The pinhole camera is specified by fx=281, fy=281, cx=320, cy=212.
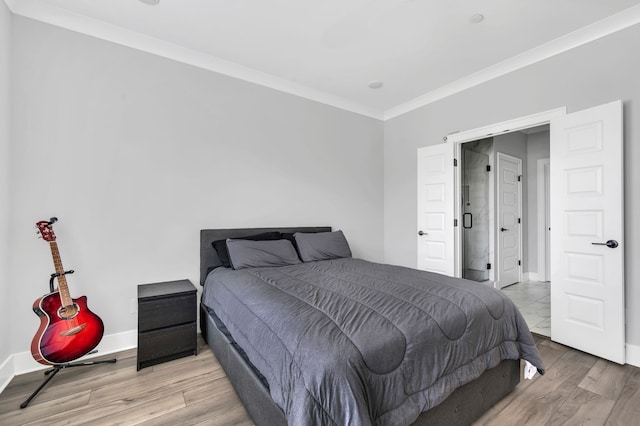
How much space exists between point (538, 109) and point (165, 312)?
392 cm

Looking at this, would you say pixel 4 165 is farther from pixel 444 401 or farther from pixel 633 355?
pixel 633 355

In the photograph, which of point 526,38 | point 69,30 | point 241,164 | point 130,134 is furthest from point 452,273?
point 69,30

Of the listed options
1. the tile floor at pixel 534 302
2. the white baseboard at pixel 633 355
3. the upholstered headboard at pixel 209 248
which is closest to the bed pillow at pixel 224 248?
the upholstered headboard at pixel 209 248

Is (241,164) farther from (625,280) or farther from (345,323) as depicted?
(625,280)

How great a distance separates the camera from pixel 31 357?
7.09 feet

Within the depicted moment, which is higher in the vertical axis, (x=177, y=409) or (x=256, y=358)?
(x=256, y=358)

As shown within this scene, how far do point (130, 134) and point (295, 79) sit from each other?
6.19 feet

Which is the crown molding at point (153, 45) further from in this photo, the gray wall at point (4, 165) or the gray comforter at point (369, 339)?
the gray comforter at point (369, 339)

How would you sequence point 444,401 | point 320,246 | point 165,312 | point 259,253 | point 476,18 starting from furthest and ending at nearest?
point 320,246 → point 259,253 → point 476,18 → point 165,312 → point 444,401

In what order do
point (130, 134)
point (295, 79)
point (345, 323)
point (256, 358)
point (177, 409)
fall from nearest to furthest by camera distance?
point (345, 323) → point (256, 358) → point (177, 409) → point (130, 134) → point (295, 79)

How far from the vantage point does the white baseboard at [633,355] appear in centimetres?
222

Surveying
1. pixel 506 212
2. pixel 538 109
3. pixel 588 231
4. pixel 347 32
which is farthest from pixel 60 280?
pixel 506 212

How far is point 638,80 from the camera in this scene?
2266 millimetres

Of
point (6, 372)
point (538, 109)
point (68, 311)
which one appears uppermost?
point (538, 109)
